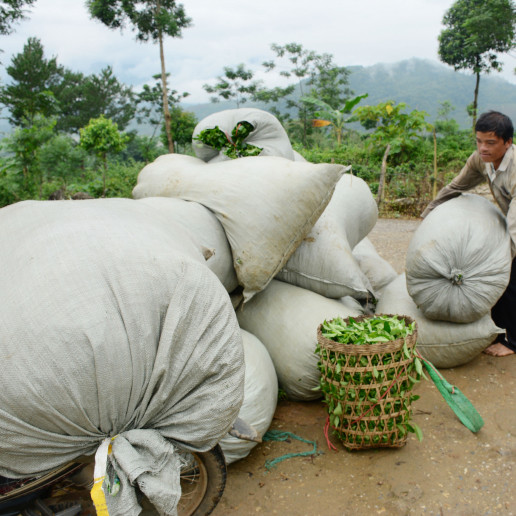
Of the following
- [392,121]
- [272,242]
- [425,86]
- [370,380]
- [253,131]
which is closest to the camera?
[370,380]

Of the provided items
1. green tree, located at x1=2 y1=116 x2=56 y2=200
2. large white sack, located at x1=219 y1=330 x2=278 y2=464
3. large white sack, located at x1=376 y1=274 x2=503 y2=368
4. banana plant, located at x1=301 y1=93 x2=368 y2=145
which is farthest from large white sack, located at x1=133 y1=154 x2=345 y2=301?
green tree, located at x1=2 y1=116 x2=56 y2=200

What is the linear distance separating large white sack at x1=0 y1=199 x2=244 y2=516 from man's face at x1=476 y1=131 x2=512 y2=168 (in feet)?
6.88

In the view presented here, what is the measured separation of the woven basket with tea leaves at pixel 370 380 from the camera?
1930 mm

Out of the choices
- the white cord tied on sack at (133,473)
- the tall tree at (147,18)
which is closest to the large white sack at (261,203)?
the white cord tied on sack at (133,473)

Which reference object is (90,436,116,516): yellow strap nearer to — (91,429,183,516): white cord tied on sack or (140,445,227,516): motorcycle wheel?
(91,429,183,516): white cord tied on sack

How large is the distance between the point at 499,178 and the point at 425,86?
155m

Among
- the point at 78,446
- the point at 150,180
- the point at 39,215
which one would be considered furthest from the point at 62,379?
the point at 150,180

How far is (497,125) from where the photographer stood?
268 cm

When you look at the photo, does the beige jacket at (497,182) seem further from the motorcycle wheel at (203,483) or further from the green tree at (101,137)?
the green tree at (101,137)

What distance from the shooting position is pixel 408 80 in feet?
512

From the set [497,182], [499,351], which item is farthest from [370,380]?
[497,182]

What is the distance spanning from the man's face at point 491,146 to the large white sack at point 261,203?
3.18 feet

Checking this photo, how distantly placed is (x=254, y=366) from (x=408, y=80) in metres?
172

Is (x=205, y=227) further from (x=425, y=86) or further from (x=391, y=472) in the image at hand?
(x=425, y=86)
